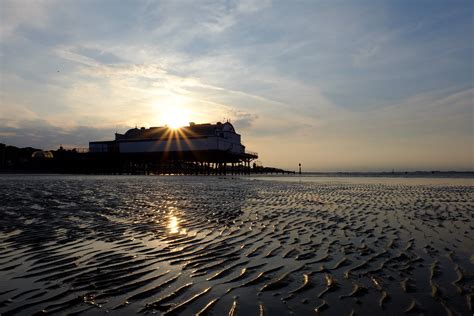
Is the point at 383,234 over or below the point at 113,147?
below

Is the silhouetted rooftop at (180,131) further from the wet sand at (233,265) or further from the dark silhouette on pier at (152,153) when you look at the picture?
the wet sand at (233,265)

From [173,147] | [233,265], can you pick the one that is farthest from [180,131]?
[233,265]

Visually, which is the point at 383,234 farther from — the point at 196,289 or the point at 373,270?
the point at 196,289

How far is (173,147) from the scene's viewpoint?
3263 inches

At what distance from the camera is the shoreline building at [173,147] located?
265ft

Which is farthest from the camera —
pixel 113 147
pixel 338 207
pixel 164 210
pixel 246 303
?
pixel 113 147

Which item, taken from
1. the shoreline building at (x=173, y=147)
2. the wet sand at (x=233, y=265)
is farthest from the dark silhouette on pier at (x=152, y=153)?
the wet sand at (x=233, y=265)

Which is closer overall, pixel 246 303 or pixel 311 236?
pixel 246 303

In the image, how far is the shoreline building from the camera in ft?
265

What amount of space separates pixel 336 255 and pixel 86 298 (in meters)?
4.77

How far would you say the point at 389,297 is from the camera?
496 cm

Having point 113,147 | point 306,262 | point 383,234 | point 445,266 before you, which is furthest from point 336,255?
point 113,147

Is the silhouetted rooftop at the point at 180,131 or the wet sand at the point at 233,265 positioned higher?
the silhouetted rooftop at the point at 180,131

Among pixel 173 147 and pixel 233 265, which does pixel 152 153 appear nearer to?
pixel 173 147
